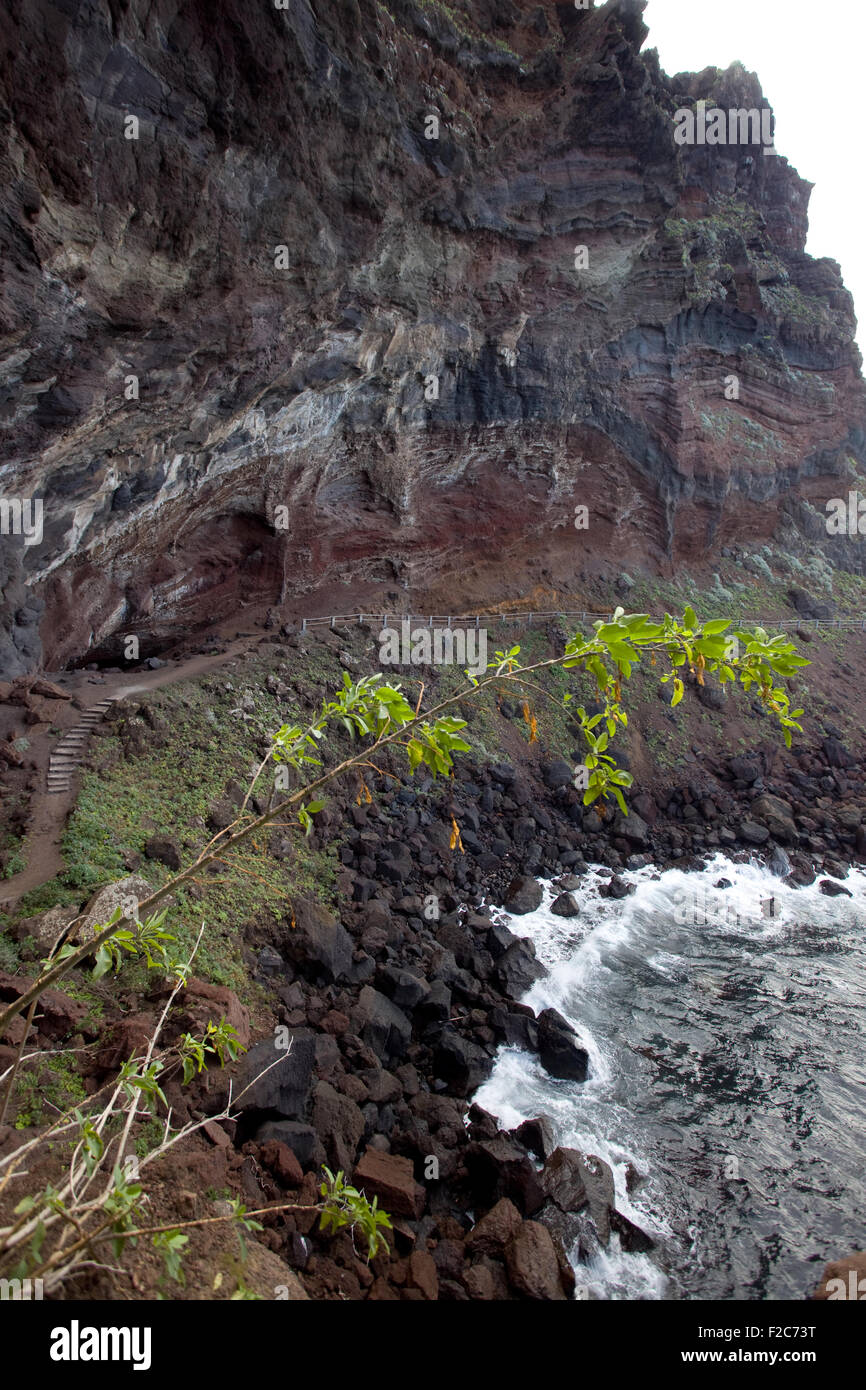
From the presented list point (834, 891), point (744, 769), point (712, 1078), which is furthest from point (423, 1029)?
point (744, 769)

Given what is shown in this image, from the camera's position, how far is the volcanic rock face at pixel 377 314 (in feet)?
36.4

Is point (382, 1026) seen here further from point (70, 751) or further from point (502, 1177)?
point (70, 751)

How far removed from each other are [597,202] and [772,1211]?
2432 centimetres

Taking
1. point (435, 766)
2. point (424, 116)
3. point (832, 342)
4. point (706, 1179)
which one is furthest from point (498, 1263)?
point (832, 342)

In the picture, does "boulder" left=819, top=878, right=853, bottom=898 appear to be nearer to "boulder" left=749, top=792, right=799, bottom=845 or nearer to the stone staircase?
"boulder" left=749, top=792, right=799, bottom=845

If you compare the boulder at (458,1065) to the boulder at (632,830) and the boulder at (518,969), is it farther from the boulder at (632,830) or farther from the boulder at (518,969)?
the boulder at (632,830)

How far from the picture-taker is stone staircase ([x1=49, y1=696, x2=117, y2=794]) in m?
13.8

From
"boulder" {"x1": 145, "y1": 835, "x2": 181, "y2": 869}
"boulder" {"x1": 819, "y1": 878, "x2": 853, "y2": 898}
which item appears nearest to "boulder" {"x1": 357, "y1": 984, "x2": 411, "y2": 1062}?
"boulder" {"x1": 145, "y1": 835, "x2": 181, "y2": 869}

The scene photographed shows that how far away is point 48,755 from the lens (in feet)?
47.2

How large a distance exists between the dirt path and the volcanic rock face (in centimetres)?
134

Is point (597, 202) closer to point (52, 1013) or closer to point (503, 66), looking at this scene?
point (503, 66)

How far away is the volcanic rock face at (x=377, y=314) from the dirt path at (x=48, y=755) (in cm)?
134

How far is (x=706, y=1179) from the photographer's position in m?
10.7

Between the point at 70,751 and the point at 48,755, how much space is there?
0.40 metres
